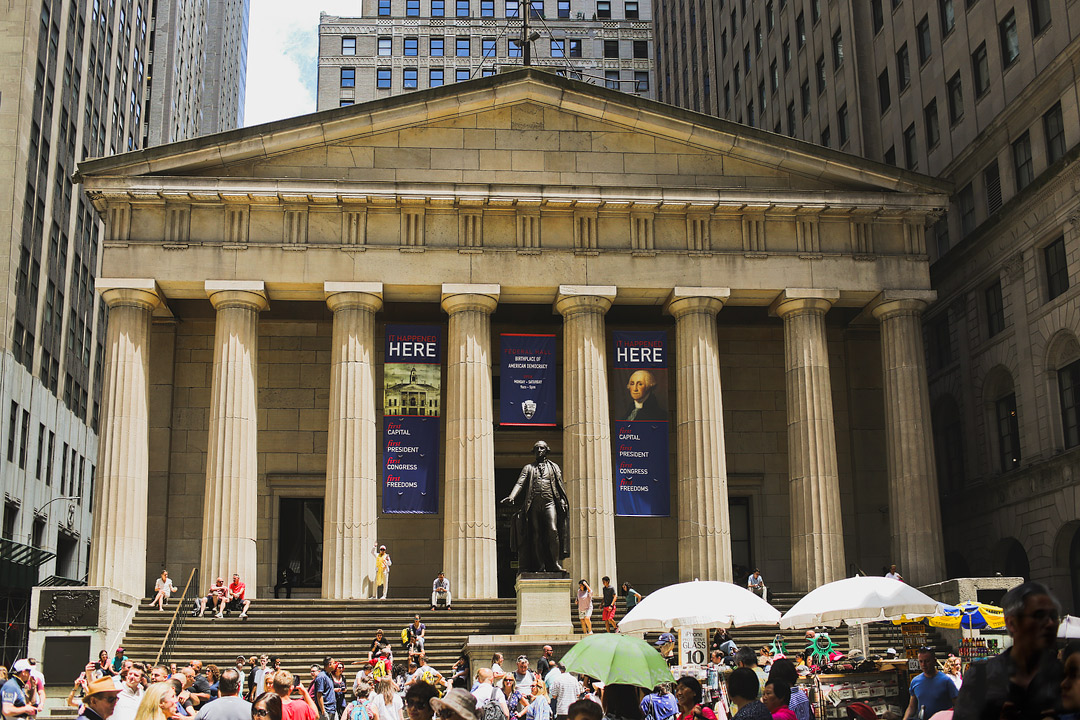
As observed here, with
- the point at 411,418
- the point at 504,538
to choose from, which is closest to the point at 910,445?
the point at 504,538

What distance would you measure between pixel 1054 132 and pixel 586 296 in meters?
14.8

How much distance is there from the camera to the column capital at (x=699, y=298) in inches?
1483

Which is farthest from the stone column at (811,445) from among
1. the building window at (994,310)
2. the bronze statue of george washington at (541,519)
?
the bronze statue of george washington at (541,519)

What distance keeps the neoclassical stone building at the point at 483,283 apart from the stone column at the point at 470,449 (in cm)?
7

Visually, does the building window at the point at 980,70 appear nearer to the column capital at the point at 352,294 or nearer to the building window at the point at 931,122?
the building window at the point at 931,122

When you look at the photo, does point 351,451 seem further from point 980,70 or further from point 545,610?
point 980,70

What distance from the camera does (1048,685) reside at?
4.80 metres

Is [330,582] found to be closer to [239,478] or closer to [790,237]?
[239,478]

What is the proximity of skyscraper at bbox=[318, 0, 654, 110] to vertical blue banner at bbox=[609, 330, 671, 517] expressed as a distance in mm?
60820

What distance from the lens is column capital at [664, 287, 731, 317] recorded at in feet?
124

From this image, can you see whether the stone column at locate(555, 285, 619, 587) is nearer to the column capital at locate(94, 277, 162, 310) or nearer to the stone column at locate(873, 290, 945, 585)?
the stone column at locate(873, 290, 945, 585)

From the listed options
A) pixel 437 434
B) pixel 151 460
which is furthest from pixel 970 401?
pixel 151 460

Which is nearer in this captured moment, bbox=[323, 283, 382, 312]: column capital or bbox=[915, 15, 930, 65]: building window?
bbox=[323, 283, 382, 312]: column capital

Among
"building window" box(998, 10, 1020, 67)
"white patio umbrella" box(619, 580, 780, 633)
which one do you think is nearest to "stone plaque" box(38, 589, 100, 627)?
"white patio umbrella" box(619, 580, 780, 633)
